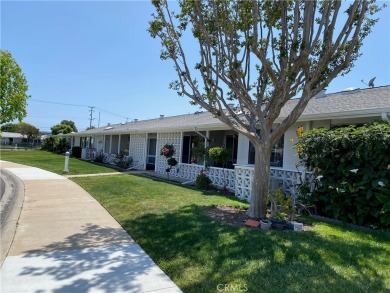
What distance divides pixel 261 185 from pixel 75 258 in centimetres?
429

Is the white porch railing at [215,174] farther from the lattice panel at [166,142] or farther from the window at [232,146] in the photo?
the window at [232,146]

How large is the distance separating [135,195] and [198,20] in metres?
5.69

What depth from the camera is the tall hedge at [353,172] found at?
6430 millimetres

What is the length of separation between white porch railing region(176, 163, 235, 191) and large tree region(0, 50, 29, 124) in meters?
17.4

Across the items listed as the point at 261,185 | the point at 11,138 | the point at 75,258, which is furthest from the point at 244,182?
the point at 11,138

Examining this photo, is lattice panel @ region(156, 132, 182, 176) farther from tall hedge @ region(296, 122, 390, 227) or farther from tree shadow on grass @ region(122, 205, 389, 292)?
tree shadow on grass @ region(122, 205, 389, 292)

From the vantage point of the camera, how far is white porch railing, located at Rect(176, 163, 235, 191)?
12008 mm

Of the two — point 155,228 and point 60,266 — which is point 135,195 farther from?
point 60,266

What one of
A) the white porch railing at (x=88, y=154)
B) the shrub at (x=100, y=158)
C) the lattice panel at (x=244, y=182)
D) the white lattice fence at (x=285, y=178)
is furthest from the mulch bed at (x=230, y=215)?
the white porch railing at (x=88, y=154)

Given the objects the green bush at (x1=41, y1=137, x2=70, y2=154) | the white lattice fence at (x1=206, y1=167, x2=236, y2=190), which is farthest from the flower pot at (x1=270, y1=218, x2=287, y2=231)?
the green bush at (x1=41, y1=137, x2=70, y2=154)

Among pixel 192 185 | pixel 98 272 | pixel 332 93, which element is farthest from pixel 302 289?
pixel 332 93

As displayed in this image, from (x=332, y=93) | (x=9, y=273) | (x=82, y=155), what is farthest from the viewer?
(x=82, y=155)

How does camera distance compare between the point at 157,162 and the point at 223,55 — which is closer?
the point at 223,55

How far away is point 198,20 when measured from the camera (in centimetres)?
786
